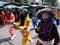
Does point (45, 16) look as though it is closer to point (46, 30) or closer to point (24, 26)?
point (46, 30)

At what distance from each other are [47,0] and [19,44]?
66.7 metres

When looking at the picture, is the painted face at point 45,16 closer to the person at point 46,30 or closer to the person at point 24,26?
the person at point 46,30

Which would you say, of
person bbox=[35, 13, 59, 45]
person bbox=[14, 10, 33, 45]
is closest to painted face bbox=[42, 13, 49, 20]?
person bbox=[35, 13, 59, 45]

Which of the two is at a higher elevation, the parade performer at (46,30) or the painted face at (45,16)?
the painted face at (45,16)

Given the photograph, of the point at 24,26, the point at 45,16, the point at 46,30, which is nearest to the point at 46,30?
the point at 46,30

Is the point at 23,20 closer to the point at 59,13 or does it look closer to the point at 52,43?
the point at 52,43

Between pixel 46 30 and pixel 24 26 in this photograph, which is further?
pixel 24 26

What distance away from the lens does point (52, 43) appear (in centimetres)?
533

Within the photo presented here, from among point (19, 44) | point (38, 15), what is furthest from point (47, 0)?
point (38, 15)

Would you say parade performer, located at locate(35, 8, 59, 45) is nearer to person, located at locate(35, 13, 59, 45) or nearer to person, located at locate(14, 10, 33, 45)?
person, located at locate(35, 13, 59, 45)

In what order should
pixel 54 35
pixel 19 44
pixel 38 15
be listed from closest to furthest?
pixel 54 35
pixel 38 15
pixel 19 44

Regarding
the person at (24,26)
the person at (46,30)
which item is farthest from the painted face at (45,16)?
the person at (24,26)

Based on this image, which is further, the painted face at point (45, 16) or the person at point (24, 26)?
the person at point (24, 26)

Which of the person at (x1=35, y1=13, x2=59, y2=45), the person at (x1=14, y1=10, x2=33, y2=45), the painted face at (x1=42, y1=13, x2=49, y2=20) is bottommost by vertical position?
the person at (x1=14, y1=10, x2=33, y2=45)
